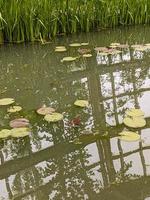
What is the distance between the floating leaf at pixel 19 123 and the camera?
6.72ft

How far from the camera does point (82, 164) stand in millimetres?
1711

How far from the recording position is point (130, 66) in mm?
3061

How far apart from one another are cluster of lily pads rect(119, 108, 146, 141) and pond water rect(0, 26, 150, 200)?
0.03 meters

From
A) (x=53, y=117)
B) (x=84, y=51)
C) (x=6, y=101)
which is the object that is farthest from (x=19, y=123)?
(x=84, y=51)

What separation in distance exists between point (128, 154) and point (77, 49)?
200 centimetres

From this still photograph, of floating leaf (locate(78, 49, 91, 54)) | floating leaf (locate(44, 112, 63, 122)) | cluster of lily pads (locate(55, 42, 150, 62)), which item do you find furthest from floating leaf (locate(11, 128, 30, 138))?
floating leaf (locate(78, 49, 91, 54))

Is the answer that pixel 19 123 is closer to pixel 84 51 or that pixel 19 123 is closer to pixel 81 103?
pixel 81 103

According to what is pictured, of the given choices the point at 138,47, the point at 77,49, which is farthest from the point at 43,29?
the point at 138,47

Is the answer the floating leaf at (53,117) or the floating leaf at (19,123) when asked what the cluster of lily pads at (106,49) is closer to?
the floating leaf at (53,117)

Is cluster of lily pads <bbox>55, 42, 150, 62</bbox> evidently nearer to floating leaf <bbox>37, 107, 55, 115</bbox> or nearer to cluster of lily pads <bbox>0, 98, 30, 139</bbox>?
floating leaf <bbox>37, 107, 55, 115</bbox>

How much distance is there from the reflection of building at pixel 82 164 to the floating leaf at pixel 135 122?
32 mm

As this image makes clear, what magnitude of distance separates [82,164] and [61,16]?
2.52 m

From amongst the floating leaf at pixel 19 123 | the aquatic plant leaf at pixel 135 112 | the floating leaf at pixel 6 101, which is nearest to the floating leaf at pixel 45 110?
the floating leaf at pixel 19 123

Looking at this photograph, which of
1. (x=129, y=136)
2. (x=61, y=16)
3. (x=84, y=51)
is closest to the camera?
A: (x=129, y=136)
